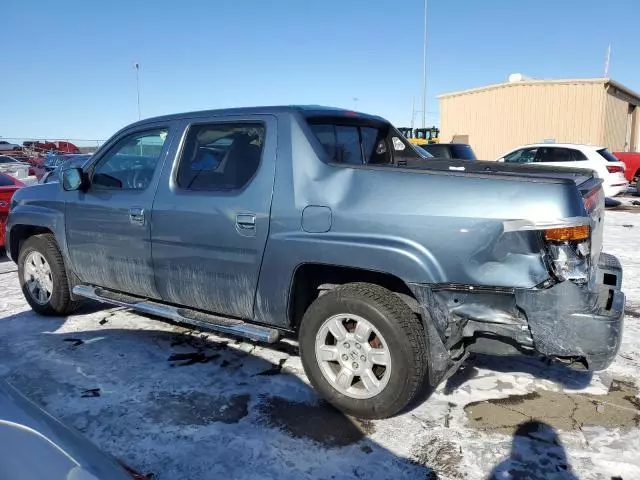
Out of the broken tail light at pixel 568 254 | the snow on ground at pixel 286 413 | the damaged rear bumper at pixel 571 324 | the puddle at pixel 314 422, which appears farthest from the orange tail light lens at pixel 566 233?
the puddle at pixel 314 422

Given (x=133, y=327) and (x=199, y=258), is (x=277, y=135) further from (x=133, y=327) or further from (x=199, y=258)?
(x=133, y=327)

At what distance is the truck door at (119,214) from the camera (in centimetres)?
404

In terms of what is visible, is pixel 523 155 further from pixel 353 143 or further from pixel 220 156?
pixel 220 156

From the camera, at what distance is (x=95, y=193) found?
4438 millimetres

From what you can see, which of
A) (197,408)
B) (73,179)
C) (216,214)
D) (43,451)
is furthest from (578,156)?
(43,451)

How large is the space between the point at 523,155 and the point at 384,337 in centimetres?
1337

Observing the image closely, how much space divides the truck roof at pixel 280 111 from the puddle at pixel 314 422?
6.10ft

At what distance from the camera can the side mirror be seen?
4461mm

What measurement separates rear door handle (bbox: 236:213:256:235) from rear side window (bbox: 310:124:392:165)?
62 centimetres

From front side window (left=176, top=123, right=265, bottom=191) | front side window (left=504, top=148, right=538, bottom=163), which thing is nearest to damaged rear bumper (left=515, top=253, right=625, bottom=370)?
front side window (left=176, top=123, right=265, bottom=191)

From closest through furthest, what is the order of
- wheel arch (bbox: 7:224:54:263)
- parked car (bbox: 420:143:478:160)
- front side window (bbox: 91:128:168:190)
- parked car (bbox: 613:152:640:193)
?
front side window (bbox: 91:128:168:190) → wheel arch (bbox: 7:224:54:263) → parked car (bbox: 420:143:478:160) → parked car (bbox: 613:152:640:193)

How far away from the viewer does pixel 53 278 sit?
487cm

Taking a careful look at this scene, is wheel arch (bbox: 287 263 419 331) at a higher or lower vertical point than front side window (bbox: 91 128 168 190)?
lower

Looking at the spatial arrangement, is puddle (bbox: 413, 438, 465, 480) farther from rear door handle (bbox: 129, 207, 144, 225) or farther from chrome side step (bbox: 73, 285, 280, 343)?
rear door handle (bbox: 129, 207, 144, 225)
